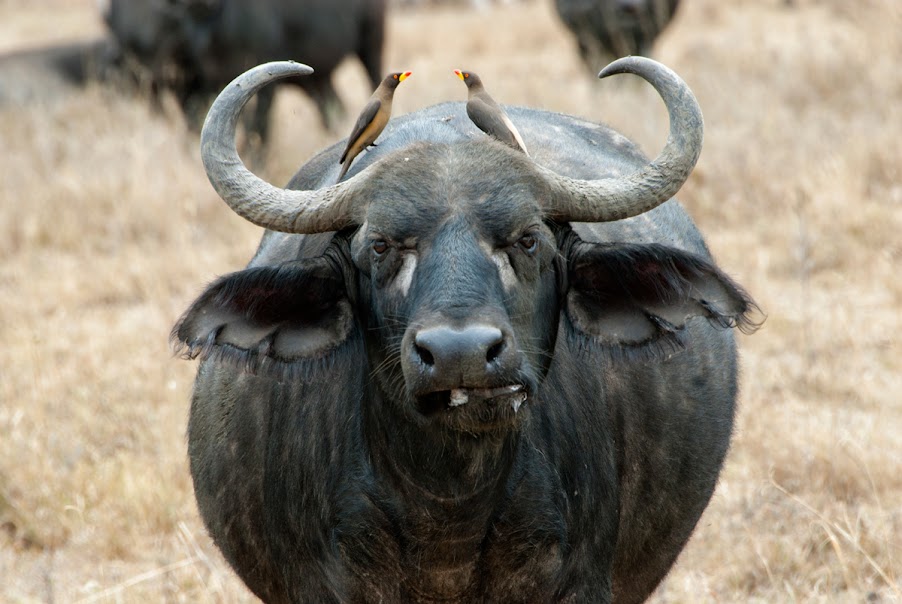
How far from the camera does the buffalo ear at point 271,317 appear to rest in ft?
11.3

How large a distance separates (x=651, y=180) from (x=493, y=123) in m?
0.50

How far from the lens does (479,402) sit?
10.2 feet

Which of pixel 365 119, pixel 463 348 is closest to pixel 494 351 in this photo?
pixel 463 348

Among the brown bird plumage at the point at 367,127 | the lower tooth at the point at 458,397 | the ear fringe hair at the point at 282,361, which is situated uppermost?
the brown bird plumage at the point at 367,127

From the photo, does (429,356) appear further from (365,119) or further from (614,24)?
(614,24)

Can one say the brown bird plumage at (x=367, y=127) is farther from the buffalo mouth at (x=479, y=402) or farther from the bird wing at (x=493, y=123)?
the buffalo mouth at (x=479, y=402)

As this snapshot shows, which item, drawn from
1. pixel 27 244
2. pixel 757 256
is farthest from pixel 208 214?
pixel 757 256

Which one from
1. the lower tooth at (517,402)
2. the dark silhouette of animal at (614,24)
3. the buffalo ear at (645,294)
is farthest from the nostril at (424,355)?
the dark silhouette of animal at (614,24)

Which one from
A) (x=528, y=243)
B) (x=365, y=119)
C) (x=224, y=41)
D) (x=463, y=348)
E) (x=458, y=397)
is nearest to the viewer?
(x=463, y=348)

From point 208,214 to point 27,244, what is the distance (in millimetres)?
1265

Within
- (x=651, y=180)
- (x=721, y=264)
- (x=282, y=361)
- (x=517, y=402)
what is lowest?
(x=721, y=264)

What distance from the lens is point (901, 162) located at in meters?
9.01

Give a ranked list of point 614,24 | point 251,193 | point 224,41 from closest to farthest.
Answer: point 251,193 < point 224,41 < point 614,24

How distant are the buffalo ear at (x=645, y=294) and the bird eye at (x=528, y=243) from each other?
25 centimetres
